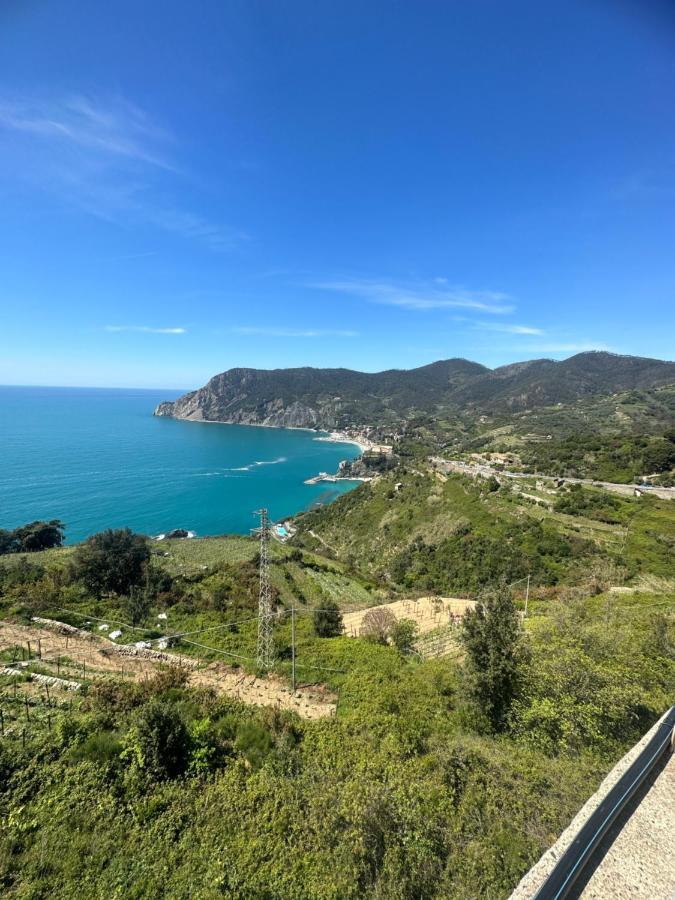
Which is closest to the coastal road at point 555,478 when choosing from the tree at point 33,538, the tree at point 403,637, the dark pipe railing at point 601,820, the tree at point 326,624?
the tree at point 403,637

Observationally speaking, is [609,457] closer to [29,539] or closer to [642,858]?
[642,858]

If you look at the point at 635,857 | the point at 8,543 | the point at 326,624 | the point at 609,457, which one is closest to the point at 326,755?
the point at 635,857

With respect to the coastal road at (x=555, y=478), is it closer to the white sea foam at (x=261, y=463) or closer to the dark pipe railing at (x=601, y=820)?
the dark pipe railing at (x=601, y=820)

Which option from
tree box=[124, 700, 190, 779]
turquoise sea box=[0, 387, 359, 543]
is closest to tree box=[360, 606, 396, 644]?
tree box=[124, 700, 190, 779]

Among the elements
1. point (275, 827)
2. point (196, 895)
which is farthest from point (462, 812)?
point (196, 895)

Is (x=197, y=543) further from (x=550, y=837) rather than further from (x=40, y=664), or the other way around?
(x=550, y=837)

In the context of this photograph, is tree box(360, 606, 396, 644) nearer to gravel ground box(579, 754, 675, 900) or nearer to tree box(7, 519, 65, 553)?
gravel ground box(579, 754, 675, 900)

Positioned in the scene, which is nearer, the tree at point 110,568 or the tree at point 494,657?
the tree at point 494,657
